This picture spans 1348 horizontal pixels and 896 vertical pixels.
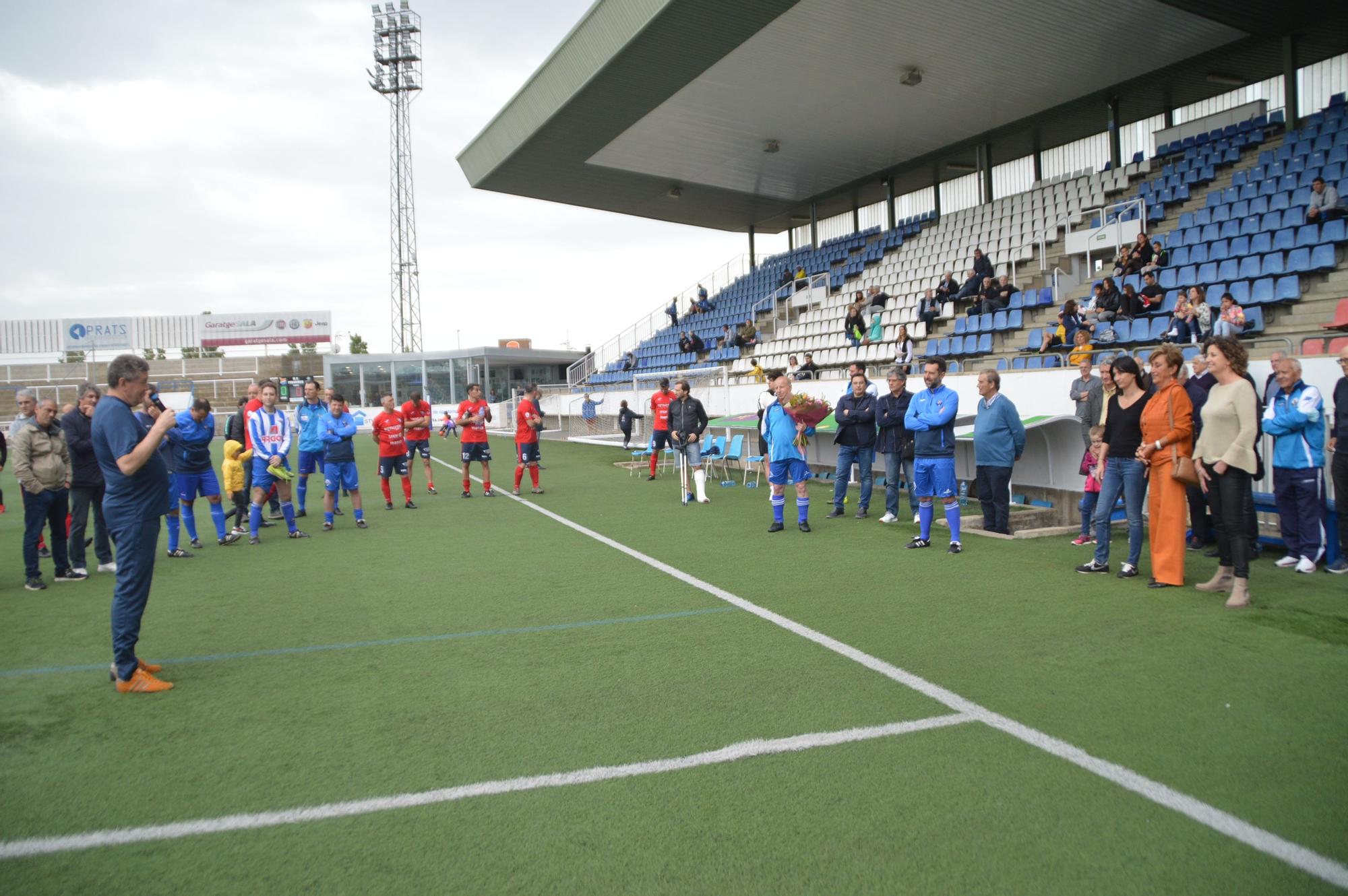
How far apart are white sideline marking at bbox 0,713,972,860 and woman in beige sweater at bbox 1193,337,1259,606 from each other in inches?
131

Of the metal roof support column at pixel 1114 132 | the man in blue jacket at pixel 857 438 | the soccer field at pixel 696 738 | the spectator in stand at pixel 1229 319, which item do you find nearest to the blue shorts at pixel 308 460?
the soccer field at pixel 696 738

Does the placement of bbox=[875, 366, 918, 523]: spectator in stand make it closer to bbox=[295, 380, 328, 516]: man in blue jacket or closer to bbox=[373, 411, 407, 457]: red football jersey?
bbox=[373, 411, 407, 457]: red football jersey

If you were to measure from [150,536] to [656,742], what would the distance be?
3471 millimetres

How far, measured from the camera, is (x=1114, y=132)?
859 inches

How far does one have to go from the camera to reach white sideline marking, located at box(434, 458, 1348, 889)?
275 cm

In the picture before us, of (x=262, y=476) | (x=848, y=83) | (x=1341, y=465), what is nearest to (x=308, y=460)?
(x=262, y=476)

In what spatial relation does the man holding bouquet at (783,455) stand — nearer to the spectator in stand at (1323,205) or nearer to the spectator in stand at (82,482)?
the spectator in stand at (82,482)

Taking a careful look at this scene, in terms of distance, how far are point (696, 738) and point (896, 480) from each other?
746cm

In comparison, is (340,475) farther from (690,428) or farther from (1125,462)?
(1125,462)

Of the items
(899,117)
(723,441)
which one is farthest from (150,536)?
(899,117)

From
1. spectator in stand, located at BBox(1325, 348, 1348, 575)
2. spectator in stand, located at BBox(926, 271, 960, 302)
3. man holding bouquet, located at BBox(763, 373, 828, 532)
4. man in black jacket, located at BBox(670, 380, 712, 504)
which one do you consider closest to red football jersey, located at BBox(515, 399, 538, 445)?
man in black jacket, located at BBox(670, 380, 712, 504)

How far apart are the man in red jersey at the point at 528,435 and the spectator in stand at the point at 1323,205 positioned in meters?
13.1

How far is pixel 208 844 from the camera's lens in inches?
121

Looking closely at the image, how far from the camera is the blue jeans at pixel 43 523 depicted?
8031 mm
